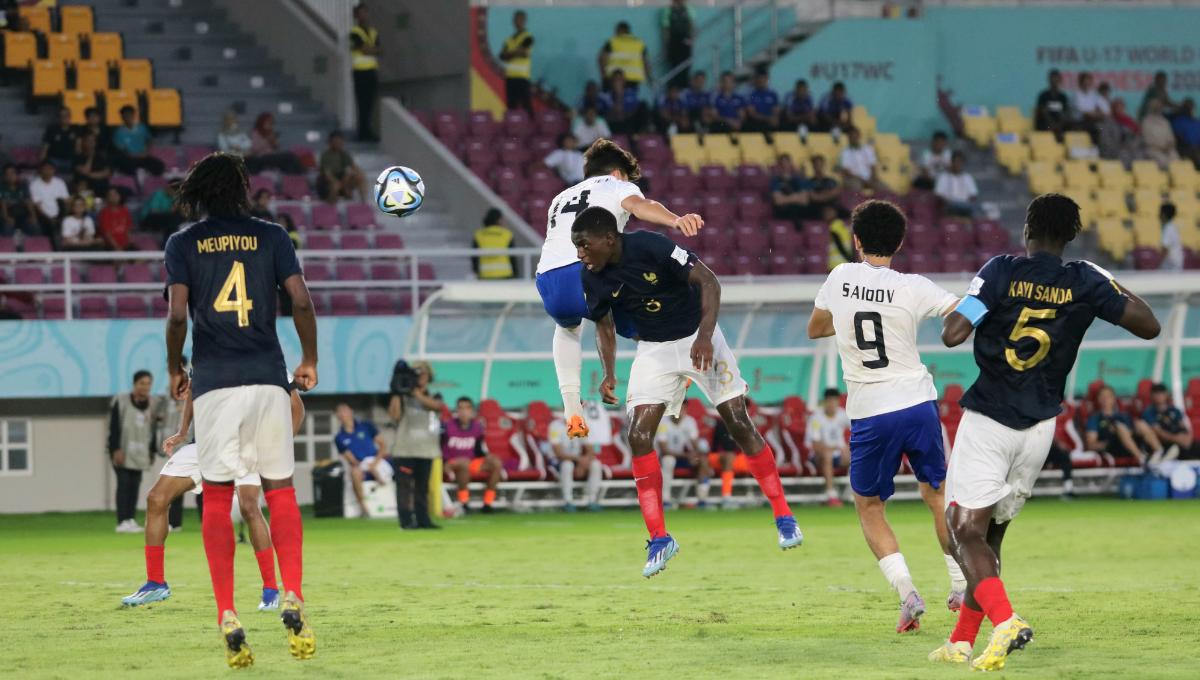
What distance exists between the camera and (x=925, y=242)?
28.9 metres

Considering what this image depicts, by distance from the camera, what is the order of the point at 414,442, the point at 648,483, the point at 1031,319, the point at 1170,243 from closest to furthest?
the point at 1031,319 → the point at 648,483 → the point at 414,442 → the point at 1170,243

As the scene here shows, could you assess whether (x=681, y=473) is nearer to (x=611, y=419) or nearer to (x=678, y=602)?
(x=611, y=419)

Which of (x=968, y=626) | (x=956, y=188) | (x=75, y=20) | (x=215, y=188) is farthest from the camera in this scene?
(x=956, y=188)

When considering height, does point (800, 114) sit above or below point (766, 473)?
above

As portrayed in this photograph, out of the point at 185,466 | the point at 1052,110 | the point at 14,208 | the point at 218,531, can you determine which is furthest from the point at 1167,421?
the point at 218,531

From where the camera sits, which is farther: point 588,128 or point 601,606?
point 588,128

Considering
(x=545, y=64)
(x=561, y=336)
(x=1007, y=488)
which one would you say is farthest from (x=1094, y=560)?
(x=545, y=64)

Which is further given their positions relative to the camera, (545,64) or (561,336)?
(545,64)

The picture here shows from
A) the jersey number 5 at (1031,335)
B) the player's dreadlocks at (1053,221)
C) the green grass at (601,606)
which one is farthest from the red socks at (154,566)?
the player's dreadlocks at (1053,221)

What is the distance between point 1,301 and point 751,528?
32.3ft

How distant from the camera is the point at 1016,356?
863 cm

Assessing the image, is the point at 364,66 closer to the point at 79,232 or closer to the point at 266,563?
the point at 79,232

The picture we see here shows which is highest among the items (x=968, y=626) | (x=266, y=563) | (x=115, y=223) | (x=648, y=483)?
(x=115, y=223)

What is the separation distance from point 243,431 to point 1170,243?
2324 cm
